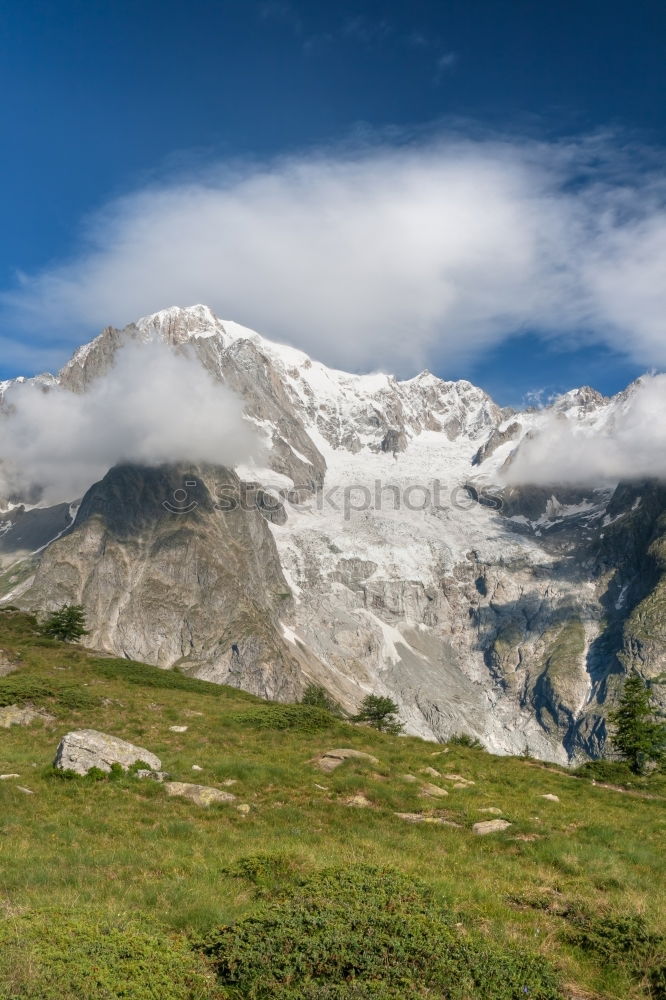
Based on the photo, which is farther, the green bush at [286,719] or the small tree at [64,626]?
the small tree at [64,626]

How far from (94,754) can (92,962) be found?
1556cm

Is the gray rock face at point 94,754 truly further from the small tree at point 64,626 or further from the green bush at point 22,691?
the small tree at point 64,626

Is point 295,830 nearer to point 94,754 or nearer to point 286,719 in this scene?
point 94,754

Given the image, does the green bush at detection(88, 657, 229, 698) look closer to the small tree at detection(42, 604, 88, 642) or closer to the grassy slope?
the grassy slope

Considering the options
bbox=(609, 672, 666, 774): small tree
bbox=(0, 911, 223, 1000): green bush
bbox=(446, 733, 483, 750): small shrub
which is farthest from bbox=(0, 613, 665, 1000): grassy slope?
bbox=(609, 672, 666, 774): small tree

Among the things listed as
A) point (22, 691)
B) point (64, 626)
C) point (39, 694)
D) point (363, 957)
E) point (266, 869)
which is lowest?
point (266, 869)

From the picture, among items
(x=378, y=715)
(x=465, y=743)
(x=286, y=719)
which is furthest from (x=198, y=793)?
(x=378, y=715)

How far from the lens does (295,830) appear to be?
19219 millimetres

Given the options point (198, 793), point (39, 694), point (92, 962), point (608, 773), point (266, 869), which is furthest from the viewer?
point (39, 694)

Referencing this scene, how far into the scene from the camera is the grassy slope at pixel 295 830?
42.3ft

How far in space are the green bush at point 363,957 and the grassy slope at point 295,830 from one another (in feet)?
3.72

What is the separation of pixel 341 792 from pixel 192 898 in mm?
11939

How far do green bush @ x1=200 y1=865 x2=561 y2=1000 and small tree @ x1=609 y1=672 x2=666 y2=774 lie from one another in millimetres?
37583

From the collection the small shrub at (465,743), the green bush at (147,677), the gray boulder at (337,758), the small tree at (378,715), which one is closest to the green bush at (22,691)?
the green bush at (147,677)
